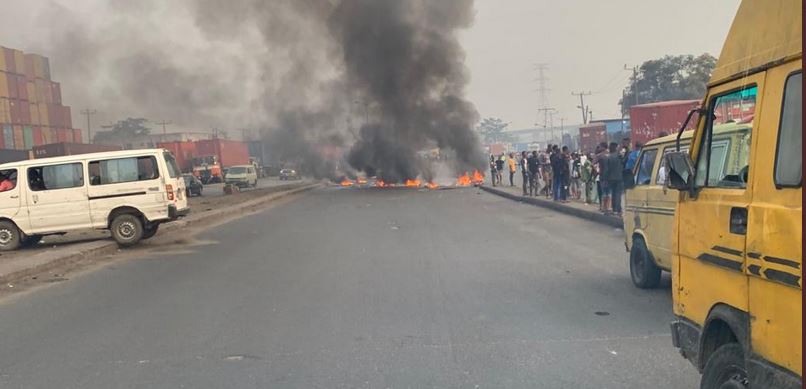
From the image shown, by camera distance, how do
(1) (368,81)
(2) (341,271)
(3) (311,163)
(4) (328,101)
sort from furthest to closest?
(3) (311,163) < (4) (328,101) < (1) (368,81) < (2) (341,271)

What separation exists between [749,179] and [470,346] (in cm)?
263

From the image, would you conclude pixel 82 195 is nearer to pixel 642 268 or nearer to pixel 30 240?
pixel 30 240

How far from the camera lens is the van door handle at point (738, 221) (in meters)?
2.57

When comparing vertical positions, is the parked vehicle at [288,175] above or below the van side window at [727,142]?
below

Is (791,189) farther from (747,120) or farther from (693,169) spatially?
(693,169)

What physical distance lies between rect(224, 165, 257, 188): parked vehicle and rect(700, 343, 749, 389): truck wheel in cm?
3841

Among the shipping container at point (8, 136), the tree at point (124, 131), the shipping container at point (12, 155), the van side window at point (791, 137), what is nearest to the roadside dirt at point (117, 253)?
the van side window at point (791, 137)

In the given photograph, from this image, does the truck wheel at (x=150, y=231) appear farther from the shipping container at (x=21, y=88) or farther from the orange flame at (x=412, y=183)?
the shipping container at (x=21, y=88)

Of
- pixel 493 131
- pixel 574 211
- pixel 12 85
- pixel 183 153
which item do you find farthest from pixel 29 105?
pixel 493 131

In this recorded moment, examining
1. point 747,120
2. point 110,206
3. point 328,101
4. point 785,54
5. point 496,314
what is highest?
point 328,101

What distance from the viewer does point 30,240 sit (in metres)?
12.7

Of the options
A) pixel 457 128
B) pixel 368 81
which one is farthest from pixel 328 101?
pixel 457 128

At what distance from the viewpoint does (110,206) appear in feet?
39.3

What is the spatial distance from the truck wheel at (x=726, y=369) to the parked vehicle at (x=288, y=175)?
173 ft
